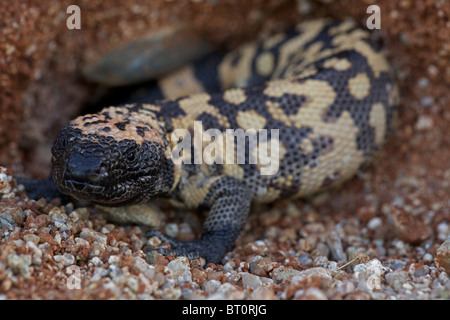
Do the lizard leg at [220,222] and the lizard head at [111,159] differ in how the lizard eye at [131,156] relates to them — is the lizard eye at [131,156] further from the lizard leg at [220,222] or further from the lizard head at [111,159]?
the lizard leg at [220,222]

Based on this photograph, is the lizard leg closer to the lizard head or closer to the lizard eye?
the lizard head

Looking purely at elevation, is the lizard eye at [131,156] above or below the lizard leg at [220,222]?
above

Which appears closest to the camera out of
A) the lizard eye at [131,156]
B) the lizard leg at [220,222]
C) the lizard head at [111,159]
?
the lizard head at [111,159]

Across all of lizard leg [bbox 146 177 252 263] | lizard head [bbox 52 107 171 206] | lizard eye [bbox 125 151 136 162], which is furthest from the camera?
lizard leg [bbox 146 177 252 263]

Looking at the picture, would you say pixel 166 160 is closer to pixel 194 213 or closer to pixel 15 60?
pixel 194 213

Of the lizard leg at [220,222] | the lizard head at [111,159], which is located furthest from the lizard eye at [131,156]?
the lizard leg at [220,222]

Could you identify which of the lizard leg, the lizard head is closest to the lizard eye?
the lizard head

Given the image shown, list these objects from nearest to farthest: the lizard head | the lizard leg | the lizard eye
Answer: the lizard head → the lizard eye → the lizard leg
